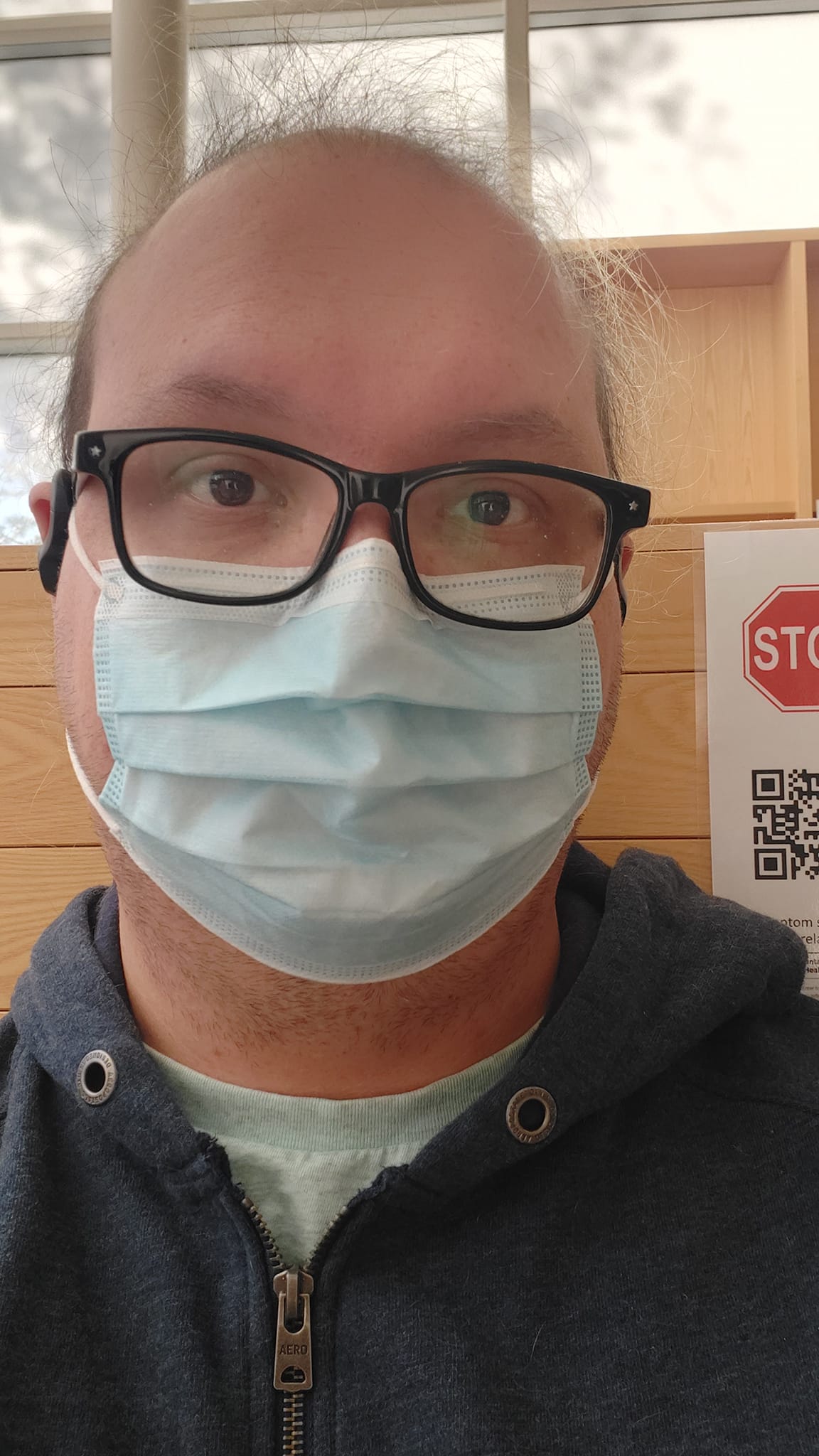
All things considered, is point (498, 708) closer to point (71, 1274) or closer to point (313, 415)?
point (313, 415)

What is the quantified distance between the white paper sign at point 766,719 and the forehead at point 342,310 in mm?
278

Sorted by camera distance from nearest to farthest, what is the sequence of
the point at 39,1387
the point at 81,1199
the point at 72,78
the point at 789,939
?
the point at 39,1387
the point at 81,1199
the point at 789,939
the point at 72,78

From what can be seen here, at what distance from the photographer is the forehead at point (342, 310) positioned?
2.54ft

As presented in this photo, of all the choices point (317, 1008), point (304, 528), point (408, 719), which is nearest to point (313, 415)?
point (304, 528)

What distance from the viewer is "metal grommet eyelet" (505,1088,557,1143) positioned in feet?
2.53

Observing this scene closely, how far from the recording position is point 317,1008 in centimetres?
78

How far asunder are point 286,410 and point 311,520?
0.30ft

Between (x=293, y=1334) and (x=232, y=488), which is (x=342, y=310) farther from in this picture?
(x=293, y=1334)

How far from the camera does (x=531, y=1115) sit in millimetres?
781

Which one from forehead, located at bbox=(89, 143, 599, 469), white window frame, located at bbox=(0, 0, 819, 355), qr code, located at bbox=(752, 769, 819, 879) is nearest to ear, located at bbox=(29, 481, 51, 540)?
forehead, located at bbox=(89, 143, 599, 469)

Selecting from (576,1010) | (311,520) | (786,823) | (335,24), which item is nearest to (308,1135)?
(576,1010)

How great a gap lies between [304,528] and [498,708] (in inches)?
7.6

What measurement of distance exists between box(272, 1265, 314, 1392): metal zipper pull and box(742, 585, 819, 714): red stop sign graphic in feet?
2.36

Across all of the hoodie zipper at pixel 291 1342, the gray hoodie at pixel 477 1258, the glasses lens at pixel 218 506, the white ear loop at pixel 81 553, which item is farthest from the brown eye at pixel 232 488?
the hoodie zipper at pixel 291 1342
